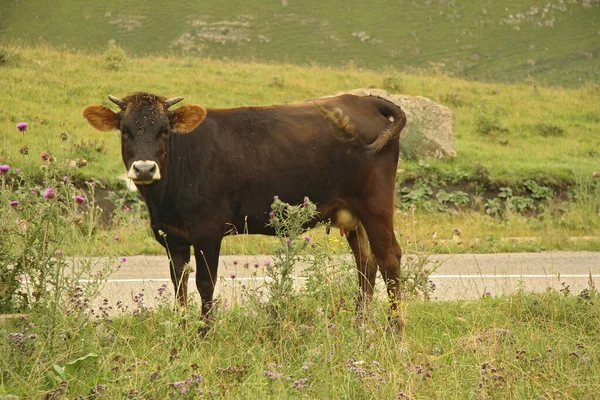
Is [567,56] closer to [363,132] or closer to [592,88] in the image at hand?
[592,88]

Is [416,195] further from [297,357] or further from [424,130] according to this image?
[297,357]

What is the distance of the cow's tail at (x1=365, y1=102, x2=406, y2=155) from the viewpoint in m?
7.04

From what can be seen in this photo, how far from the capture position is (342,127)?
7109 millimetres

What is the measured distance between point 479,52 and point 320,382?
79.6 m

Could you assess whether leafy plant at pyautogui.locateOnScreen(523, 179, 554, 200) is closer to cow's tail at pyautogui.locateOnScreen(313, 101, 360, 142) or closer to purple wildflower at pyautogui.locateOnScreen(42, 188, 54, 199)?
cow's tail at pyautogui.locateOnScreen(313, 101, 360, 142)

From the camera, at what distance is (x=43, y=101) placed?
732 inches

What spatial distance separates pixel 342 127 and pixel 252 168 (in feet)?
2.85

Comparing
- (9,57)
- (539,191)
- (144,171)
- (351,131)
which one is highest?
(351,131)

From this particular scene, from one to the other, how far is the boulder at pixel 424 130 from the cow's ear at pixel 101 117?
10.6 meters

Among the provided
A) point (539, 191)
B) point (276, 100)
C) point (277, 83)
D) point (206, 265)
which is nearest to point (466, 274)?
point (206, 265)

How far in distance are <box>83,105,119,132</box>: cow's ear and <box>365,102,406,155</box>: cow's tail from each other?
2.17 meters

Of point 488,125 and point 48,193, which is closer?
point 48,193

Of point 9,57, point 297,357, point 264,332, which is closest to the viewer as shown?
point 297,357

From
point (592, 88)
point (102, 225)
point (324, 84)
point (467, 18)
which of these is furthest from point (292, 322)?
point (467, 18)
